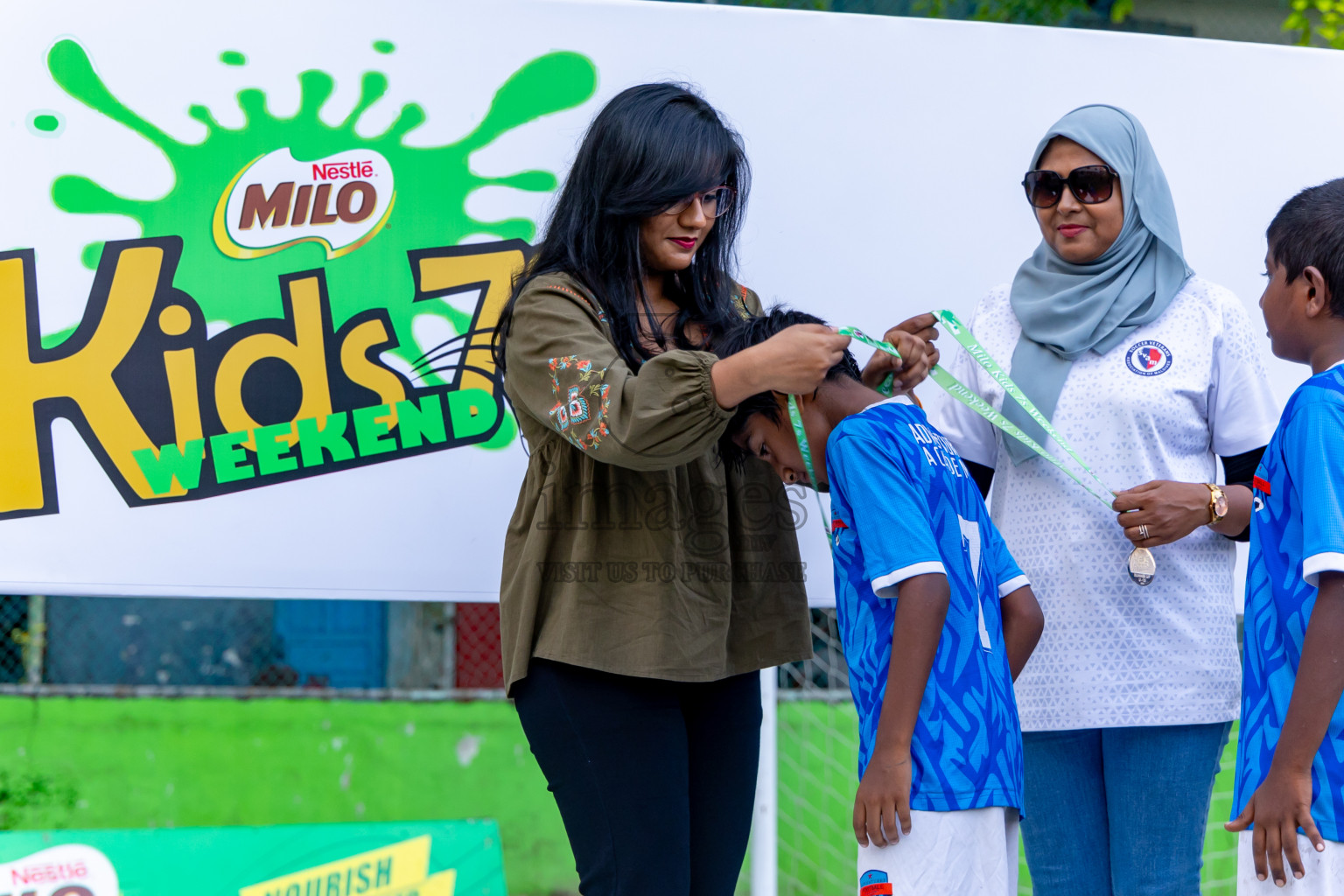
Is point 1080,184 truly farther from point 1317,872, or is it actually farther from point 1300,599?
point 1317,872

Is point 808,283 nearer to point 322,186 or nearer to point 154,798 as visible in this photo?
point 322,186

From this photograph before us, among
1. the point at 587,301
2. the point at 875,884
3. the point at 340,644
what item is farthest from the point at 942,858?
the point at 340,644

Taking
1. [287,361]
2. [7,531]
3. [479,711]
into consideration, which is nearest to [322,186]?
[287,361]

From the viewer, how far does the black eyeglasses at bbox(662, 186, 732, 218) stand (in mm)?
1989

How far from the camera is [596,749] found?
1.85 metres

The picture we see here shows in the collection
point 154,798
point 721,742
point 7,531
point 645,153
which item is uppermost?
point 645,153

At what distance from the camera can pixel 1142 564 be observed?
6.91 ft

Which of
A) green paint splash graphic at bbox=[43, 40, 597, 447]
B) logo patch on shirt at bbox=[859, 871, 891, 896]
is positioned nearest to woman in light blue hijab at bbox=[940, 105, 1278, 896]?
logo patch on shirt at bbox=[859, 871, 891, 896]

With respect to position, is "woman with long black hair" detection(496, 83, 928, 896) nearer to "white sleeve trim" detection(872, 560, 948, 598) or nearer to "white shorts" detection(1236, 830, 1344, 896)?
"white sleeve trim" detection(872, 560, 948, 598)

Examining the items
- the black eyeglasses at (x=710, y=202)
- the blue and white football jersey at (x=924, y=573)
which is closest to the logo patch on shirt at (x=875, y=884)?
the blue and white football jersey at (x=924, y=573)

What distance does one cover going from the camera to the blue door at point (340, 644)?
387 centimetres

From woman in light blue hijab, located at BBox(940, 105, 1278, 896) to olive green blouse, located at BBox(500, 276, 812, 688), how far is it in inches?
20.0

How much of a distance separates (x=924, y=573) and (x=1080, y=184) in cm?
94

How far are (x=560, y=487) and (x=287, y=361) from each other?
120 cm
